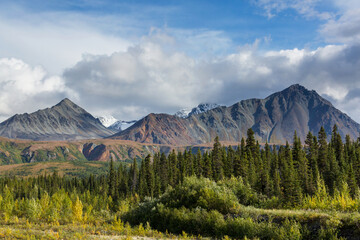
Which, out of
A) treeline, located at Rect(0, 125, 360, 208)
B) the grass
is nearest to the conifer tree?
treeline, located at Rect(0, 125, 360, 208)

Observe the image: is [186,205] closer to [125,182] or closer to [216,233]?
[216,233]

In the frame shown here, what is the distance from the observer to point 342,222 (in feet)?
69.3

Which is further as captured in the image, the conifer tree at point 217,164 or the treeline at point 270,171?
the conifer tree at point 217,164

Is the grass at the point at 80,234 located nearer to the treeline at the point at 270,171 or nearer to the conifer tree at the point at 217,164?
the treeline at the point at 270,171

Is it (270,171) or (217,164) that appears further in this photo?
(217,164)

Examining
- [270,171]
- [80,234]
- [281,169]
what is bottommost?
[270,171]

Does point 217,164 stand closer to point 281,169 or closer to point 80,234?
point 281,169

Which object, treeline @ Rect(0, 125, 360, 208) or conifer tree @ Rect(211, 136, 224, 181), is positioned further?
conifer tree @ Rect(211, 136, 224, 181)

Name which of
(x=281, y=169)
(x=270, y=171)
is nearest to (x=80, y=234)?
(x=281, y=169)

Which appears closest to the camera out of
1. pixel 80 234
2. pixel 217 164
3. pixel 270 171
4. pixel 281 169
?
pixel 80 234

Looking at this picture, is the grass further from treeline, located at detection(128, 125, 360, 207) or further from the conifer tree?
the conifer tree

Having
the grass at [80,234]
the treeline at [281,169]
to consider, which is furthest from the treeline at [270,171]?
the grass at [80,234]

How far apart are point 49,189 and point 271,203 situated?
169m

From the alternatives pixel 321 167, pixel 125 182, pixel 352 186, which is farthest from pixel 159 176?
pixel 352 186
